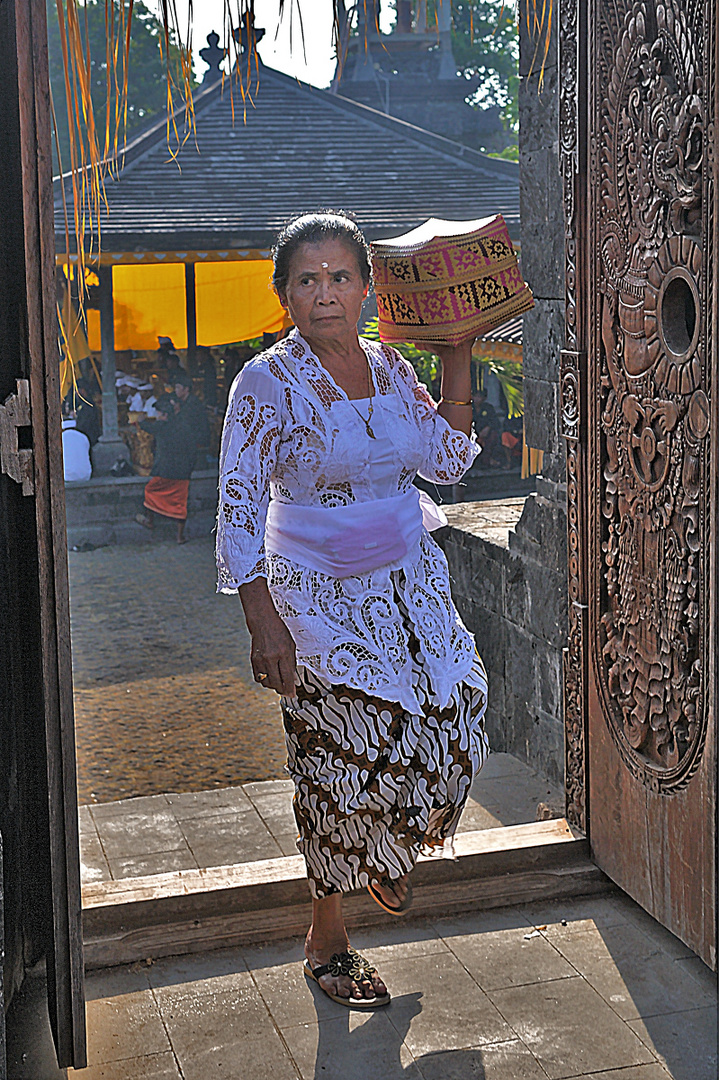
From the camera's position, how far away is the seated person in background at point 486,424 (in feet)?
51.7

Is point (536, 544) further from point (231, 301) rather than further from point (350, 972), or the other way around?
point (231, 301)

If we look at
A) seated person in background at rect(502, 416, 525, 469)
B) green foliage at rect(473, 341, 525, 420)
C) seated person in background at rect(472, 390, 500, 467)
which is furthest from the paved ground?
seated person in background at rect(502, 416, 525, 469)

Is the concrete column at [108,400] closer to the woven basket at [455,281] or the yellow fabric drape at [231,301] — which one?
the yellow fabric drape at [231,301]

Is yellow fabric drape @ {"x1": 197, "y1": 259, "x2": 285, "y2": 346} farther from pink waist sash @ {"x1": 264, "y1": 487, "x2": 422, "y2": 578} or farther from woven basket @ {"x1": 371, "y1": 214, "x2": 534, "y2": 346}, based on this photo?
pink waist sash @ {"x1": 264, "y1": 487, "x2": 422, "y2": 578}

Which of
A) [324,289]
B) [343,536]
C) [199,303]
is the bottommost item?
[343,536]

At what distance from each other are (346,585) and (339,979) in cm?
105

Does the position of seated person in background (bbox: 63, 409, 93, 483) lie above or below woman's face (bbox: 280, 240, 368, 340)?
below

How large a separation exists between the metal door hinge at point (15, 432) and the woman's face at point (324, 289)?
0.83m

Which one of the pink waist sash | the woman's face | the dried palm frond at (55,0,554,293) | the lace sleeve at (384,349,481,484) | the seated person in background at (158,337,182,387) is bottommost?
the seated person in background at (158,337,182,387)

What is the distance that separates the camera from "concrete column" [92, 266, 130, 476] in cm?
1555

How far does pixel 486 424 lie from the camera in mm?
15938

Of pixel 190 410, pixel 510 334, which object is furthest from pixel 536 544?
pixel 190 410

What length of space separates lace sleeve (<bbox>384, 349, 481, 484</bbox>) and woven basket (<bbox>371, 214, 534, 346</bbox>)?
0.12 metres

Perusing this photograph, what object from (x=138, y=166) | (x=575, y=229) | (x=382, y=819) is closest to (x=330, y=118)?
(x=138, y=166)
